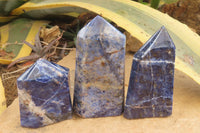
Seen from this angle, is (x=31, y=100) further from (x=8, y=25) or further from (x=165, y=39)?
(x=8, y=25)

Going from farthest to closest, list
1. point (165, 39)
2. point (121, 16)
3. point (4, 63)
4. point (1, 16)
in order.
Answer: point (1, 16) < point (4, 63) < point (121, 16) < point (165, 39)

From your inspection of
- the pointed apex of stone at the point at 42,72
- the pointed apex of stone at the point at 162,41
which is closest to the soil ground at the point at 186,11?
the pointed apex of stone at the point at 162,41

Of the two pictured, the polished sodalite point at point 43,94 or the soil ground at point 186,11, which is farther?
the soil ground at point 186,11

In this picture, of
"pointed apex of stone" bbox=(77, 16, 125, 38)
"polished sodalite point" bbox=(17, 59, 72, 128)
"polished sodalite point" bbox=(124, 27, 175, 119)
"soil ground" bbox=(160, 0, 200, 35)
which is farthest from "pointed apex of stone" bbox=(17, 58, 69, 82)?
"soil ground" bbox=(160, 0, 200, 35)

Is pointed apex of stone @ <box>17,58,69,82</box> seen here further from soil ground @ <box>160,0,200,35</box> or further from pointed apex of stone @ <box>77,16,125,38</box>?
soil ground @ <box>160,0,200,35</box>

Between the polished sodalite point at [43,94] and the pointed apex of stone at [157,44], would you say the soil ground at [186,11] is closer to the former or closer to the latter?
the pointed apex of stone at [157,44]

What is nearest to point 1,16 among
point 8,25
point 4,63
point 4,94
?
point 8,25

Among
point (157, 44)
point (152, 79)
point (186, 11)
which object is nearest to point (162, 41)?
point (157, 44)
